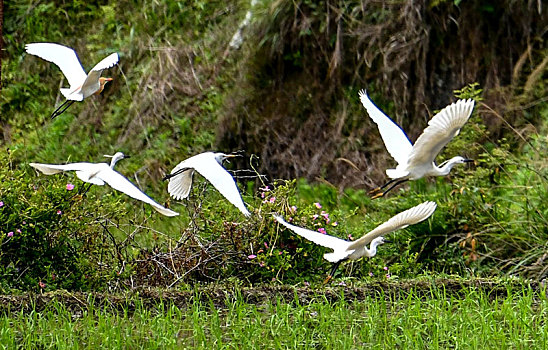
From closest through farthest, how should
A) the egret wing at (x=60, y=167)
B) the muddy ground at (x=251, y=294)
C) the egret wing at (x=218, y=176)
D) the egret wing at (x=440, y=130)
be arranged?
1. the egret wing at (x=440, y=130)
2. the egret wing at (x=218, y=176)
3. the egret wing at (x=60, y=167)
4. the muddy ground at (x=251, y=294)

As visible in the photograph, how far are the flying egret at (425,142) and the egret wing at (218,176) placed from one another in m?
0.65

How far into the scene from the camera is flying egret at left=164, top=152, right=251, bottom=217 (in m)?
4.46

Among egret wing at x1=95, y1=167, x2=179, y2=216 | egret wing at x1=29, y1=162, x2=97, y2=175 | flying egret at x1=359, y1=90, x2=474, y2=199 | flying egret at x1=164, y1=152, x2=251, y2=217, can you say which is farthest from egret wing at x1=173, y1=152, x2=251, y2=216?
flying egret at x1=359, y1=90, x2=474, y2=199

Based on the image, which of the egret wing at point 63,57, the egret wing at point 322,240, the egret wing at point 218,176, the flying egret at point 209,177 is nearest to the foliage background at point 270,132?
the flying egret at point 209,177

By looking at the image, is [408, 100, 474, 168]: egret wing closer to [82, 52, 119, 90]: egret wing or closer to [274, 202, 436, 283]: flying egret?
[274, 202, 436, 283]: flying egret

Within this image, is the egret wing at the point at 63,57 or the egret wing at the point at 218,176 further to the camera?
the egret wing at the point at 63,57

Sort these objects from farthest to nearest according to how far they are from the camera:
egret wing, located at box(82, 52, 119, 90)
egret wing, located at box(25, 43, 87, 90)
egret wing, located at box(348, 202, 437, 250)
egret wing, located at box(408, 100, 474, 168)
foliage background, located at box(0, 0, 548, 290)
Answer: foliage background, located at box(0, 0, 548, 290) < egret wing, located at box(25, 43, 87, 90) < egret wing, located at box(82, 52, 119, 90) < egret wing, located at box(348, 202, 437, 250) < egret wing, located at box(408, 100, 474, 168)

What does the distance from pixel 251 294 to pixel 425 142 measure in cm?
160

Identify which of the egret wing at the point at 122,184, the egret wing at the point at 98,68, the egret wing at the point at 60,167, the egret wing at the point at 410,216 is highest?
the egret wing at the point at 98,68

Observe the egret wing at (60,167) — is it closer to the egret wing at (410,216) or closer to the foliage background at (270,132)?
the foliage background at (270,132)

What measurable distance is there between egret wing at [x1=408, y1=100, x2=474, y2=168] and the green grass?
80 centimetres

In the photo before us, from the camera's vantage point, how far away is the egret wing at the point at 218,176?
14.6 ft

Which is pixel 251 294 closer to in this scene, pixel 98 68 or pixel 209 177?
pixel 209 177

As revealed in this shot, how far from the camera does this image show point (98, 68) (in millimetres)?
4789
